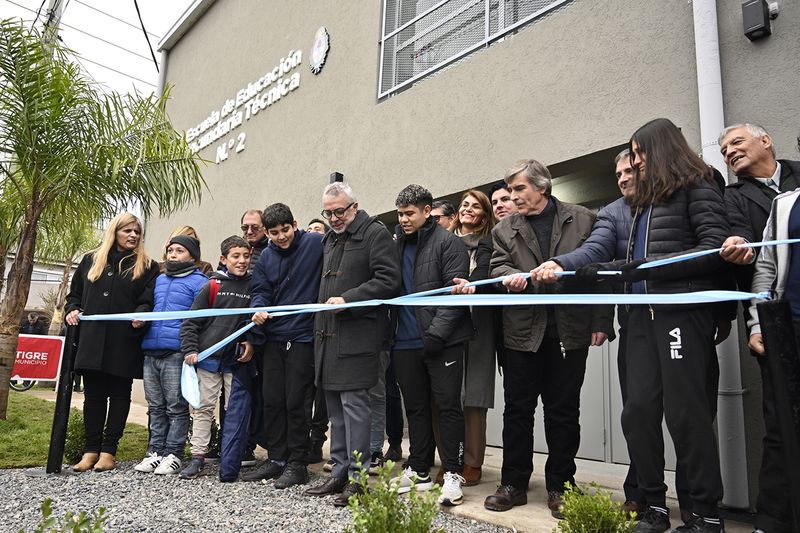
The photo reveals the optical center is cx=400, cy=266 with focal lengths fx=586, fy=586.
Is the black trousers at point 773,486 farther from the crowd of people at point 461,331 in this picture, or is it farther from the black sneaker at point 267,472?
the black sneaker at point 267,472

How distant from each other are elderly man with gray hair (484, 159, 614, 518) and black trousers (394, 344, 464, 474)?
32cm

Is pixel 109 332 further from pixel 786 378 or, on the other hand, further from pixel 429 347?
pixel 786 378

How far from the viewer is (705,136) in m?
3.65

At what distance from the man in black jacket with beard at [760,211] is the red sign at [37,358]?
11.6 meters

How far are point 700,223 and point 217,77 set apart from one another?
9930 millimetres

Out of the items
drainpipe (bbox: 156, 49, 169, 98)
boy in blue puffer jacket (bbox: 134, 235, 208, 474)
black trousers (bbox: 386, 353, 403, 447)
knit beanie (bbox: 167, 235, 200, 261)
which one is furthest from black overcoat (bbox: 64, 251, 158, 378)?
drainpipe (bbox: 156, 49, 169, 98)

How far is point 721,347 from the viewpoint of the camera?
3.45 metres

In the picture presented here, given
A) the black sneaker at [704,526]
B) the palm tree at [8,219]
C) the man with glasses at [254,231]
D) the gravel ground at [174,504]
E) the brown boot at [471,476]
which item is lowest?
the gravel ground at [174,504]

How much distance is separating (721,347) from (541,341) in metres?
1.08

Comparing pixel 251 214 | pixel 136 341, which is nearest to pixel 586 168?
pixel 251 214

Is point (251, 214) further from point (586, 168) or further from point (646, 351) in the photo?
point (646, 351)

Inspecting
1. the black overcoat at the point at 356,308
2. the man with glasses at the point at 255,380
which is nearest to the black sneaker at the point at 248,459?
the man with glasses at the point at 255,380

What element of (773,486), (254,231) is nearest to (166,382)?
(254,231)

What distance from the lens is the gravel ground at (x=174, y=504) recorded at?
3.08 m
